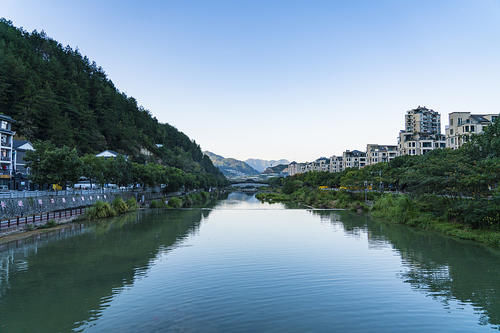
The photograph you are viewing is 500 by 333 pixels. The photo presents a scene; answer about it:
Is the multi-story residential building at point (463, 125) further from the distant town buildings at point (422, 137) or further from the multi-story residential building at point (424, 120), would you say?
the multi-story residential building at point (424, 120)

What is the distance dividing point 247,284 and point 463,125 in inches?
3183

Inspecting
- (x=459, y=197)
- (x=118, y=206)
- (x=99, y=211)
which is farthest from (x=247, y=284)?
(x=118, y=206)

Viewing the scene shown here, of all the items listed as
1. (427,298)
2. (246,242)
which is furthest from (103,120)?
(427,298)

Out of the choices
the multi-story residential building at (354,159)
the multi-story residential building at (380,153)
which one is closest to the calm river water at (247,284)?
the multi-story residential building at (380,153)

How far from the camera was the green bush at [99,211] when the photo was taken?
44062 mm

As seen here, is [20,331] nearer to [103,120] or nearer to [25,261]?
[25,261]

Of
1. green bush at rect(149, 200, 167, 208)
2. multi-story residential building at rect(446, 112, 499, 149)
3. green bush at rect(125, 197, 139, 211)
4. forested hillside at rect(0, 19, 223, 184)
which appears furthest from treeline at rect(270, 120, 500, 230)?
forested hillside at rect(0, 19, 223, 184)

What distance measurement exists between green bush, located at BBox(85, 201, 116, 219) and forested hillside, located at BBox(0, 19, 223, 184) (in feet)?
107

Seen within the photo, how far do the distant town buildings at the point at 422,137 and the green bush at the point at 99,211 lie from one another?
192 feet

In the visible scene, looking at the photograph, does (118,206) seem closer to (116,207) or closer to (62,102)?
(116,207)

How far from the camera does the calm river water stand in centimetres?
1350

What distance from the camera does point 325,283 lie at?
61.1 feet

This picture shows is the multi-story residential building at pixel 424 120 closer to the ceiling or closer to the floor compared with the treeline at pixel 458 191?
closer to the ceiling

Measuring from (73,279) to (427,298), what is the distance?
18.3m
